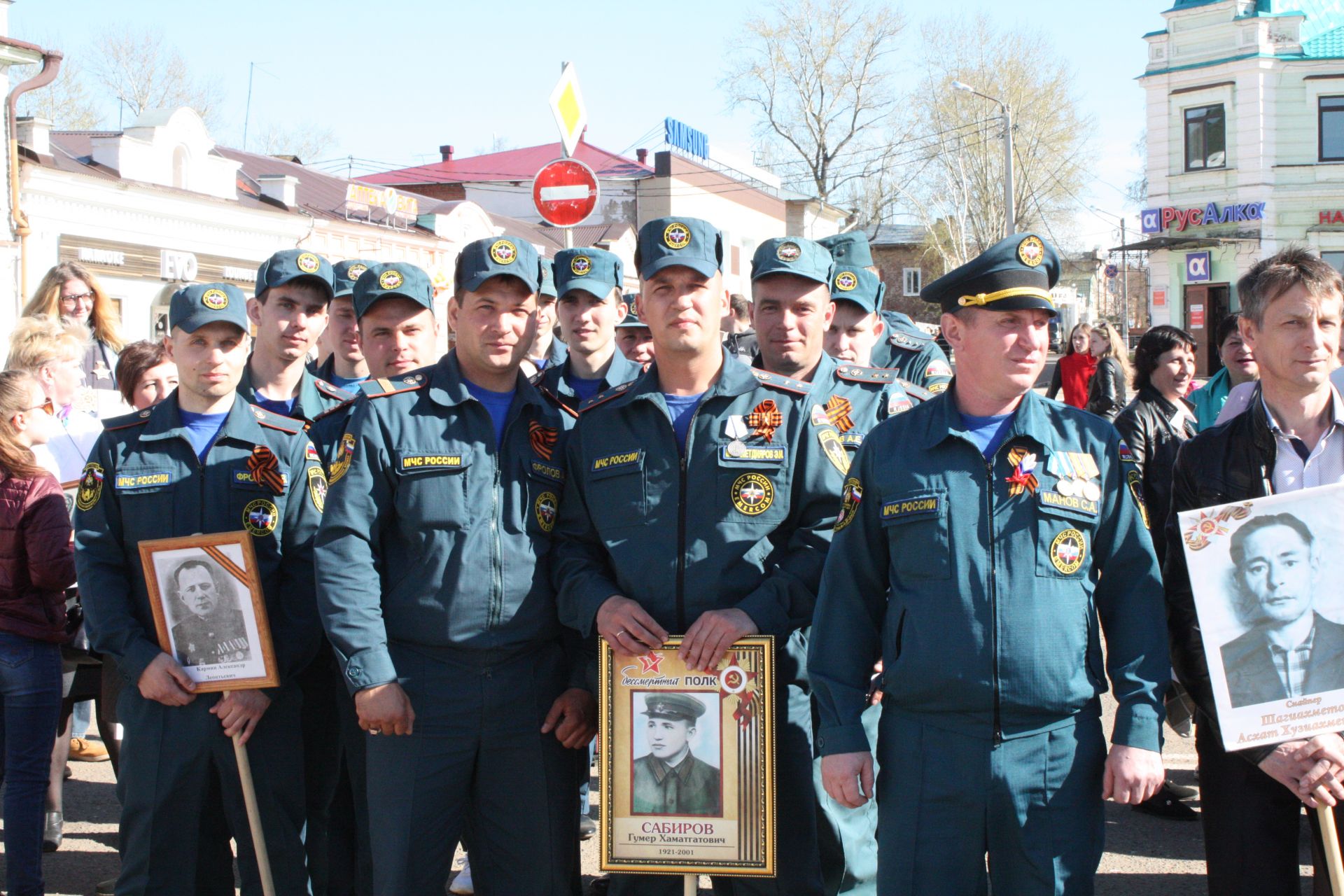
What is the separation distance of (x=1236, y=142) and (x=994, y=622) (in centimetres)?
3395

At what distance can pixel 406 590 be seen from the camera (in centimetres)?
361

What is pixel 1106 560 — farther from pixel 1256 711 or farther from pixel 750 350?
pixel 750 350

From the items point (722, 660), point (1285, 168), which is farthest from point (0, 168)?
point (1285, 168)

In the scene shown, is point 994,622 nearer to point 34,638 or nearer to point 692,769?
point 692,769

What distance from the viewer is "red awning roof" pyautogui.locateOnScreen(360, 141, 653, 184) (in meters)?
45.9

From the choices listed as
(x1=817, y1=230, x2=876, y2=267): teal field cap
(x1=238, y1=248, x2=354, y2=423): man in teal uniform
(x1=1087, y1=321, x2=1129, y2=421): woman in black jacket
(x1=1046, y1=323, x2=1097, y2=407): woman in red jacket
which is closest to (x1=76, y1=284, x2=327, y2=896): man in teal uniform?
(x1=238, y1=248, x2=354, y2=423): man in teal uniform

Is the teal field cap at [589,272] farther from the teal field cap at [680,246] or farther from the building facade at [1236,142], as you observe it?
the building facade at [1236,142]

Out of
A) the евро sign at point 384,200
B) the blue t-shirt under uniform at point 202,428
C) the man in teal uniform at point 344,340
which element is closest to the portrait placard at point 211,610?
the blue t-shirt under uniform at point 202,428

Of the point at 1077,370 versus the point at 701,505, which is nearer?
the point at 701,505

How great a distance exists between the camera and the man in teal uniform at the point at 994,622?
297 centimetres

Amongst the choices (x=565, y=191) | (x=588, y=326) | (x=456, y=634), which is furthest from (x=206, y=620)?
(x=565, y=191)

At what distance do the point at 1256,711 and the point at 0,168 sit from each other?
1842 cm

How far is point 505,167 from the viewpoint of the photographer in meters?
Answer: 47.5

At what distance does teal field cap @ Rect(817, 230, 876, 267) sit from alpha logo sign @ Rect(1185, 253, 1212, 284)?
29.3 m
